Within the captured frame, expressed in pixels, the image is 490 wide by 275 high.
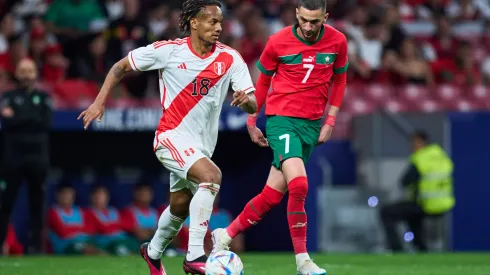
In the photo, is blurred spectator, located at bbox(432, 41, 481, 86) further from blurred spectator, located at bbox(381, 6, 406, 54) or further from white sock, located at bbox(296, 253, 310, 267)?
white sock, located at bbox(296, 253, 310, 267)

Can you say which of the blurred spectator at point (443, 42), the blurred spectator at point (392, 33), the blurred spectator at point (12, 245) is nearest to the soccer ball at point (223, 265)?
the blurred spectator at point (12, 245)

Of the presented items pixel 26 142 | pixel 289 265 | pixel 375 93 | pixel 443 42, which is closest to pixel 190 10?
pixel 289 265

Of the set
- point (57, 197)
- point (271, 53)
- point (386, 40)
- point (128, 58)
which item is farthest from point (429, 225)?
point (128, 58)

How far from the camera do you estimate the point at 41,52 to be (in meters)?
14.2

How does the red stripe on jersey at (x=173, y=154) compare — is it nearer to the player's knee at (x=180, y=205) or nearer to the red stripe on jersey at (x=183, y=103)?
the red stripe on jersey at (x=183, y=103)

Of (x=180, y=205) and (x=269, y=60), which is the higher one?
(x=269, y=60)

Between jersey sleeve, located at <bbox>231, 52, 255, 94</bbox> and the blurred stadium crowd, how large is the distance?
20.4 feet

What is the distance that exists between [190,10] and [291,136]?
46.9 inches

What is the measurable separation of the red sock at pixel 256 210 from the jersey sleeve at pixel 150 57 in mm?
1329

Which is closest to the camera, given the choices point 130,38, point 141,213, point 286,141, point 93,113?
point 93,113

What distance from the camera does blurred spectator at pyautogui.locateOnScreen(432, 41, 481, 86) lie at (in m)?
17.4

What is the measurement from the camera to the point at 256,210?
26.4 feet

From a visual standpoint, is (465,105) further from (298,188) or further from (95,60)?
(298,188)

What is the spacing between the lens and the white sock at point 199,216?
22.7ft
